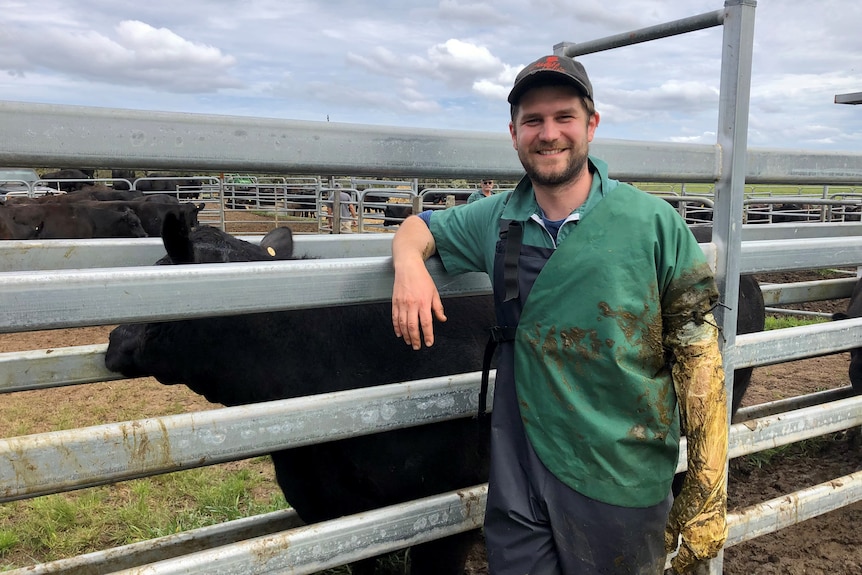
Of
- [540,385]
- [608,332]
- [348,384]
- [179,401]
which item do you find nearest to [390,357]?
[348,384]

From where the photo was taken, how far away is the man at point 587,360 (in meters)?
1.79

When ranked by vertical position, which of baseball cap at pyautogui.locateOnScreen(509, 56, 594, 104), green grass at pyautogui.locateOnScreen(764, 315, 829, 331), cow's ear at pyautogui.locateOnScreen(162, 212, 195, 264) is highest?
baseball cap at pyautogui.locateOnScreen(509, 56, 594, 104)

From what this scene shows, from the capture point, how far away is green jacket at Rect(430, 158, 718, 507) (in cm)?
179

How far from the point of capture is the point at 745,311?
4.13 m

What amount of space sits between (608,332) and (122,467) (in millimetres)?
1281

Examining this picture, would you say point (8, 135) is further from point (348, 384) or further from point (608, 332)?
point (348, 384)

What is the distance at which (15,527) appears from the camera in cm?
384

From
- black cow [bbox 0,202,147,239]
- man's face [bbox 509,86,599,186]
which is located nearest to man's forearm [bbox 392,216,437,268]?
man's face [bbox 509,86,599,186]

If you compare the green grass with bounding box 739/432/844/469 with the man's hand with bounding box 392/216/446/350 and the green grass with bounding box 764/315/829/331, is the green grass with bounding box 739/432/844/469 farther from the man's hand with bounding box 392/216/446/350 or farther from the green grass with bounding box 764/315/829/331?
the man's hand with bounding box 392/216/446/350

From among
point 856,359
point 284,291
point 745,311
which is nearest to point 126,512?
point 284,291

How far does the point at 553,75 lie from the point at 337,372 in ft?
5.01

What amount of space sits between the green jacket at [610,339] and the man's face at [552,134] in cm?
12

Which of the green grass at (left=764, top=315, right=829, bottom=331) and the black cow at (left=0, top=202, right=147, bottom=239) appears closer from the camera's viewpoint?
the green grass at (left=764, top=315, right=829, bottom=331)

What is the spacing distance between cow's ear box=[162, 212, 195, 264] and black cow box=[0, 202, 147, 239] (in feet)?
33.8
